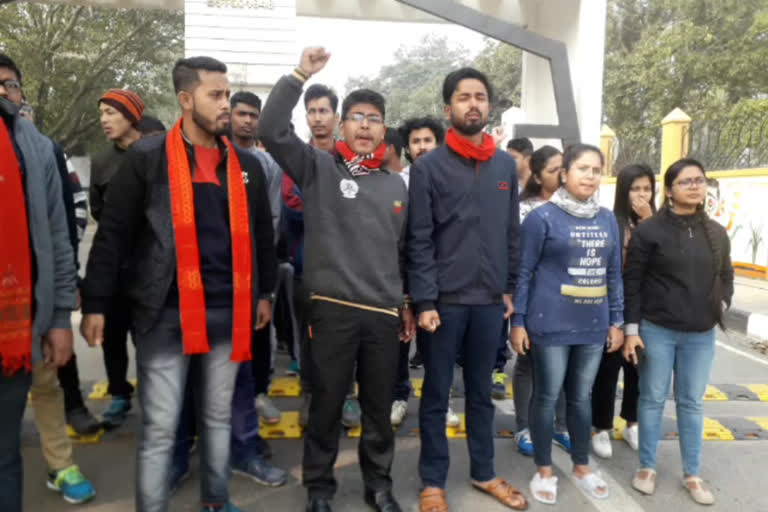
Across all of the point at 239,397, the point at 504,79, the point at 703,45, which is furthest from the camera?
the point at 504,79

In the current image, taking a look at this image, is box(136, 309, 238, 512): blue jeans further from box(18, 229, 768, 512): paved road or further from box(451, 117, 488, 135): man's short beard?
box(451, 117, 488, 135): man's short beard

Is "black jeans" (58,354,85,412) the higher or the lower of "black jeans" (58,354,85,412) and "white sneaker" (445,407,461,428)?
the higher

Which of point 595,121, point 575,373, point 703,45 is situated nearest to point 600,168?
point 575,373

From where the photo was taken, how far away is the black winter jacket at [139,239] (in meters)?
2.47

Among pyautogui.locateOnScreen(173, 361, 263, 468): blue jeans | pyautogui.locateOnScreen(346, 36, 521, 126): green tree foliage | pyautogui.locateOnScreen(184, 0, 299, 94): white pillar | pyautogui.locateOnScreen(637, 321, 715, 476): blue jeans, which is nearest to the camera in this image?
pyautogui.locateOnScreen(637, 321, 715, 476): blue jeans

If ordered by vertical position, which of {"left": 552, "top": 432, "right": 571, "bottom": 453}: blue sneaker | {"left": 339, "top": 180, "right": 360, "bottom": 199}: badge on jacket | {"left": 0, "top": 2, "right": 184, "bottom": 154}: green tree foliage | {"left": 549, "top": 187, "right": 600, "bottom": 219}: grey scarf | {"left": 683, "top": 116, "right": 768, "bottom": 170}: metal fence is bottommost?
{"left": 552, "top": 432, "right": 571, "bottom": 453}: blue sneaker

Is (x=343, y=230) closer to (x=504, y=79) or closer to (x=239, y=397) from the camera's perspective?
(x=239, y=397)

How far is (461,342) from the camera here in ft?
10.2

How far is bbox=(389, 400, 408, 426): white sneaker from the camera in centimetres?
414

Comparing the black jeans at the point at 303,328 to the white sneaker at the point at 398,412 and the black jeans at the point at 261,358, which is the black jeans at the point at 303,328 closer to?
the black jeans at the point at 261,358

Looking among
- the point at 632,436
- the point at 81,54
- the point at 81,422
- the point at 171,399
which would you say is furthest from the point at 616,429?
the point at 81,54

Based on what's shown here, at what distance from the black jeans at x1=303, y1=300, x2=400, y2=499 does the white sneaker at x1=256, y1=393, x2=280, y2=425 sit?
121 centimetres

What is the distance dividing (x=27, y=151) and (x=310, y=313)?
1318mm

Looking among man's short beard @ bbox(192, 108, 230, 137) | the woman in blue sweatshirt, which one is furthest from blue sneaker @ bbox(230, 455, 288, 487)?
man's short beard @ bbox(192, 108, 230, 137)
